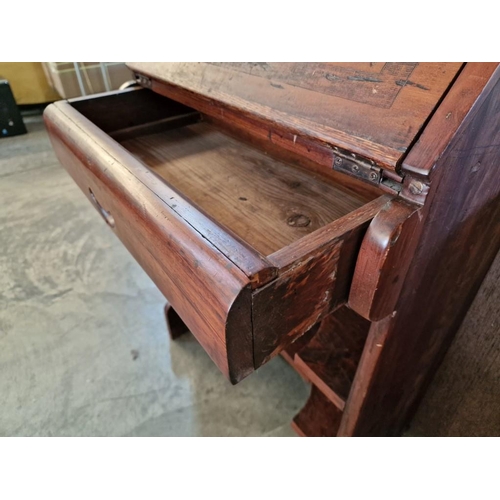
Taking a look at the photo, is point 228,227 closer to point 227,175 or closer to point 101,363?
point 227,175

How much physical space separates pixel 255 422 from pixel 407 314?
717 mm

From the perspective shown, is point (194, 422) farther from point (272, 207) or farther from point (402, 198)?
point (402, 198)

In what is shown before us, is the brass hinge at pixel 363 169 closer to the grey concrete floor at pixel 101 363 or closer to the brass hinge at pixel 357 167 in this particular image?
the brass hinge at pixel 357 167

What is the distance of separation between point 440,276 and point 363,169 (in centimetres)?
26

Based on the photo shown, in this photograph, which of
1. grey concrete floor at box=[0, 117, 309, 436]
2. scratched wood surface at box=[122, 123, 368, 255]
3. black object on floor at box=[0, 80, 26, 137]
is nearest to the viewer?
scratched wood surface at box=[122, 123, 368, 255]

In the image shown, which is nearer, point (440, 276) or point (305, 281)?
point (305, 281)

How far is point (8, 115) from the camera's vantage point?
2924mm

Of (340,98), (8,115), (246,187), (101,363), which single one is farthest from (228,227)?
(8,115)

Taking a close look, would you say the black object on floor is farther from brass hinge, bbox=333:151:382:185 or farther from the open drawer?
brass hinge, bbox=333:151:382:185

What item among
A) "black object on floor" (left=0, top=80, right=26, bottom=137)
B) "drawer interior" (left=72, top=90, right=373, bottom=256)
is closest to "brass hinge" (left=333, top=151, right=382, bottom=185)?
"drawer interior" (left=72, top=90, right=373, bottom=256)

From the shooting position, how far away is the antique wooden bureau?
1.39 feet

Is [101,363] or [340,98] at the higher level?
[340,98]

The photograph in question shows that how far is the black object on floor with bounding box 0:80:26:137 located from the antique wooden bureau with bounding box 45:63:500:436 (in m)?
2.48

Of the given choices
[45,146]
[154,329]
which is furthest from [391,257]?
[45,146]
